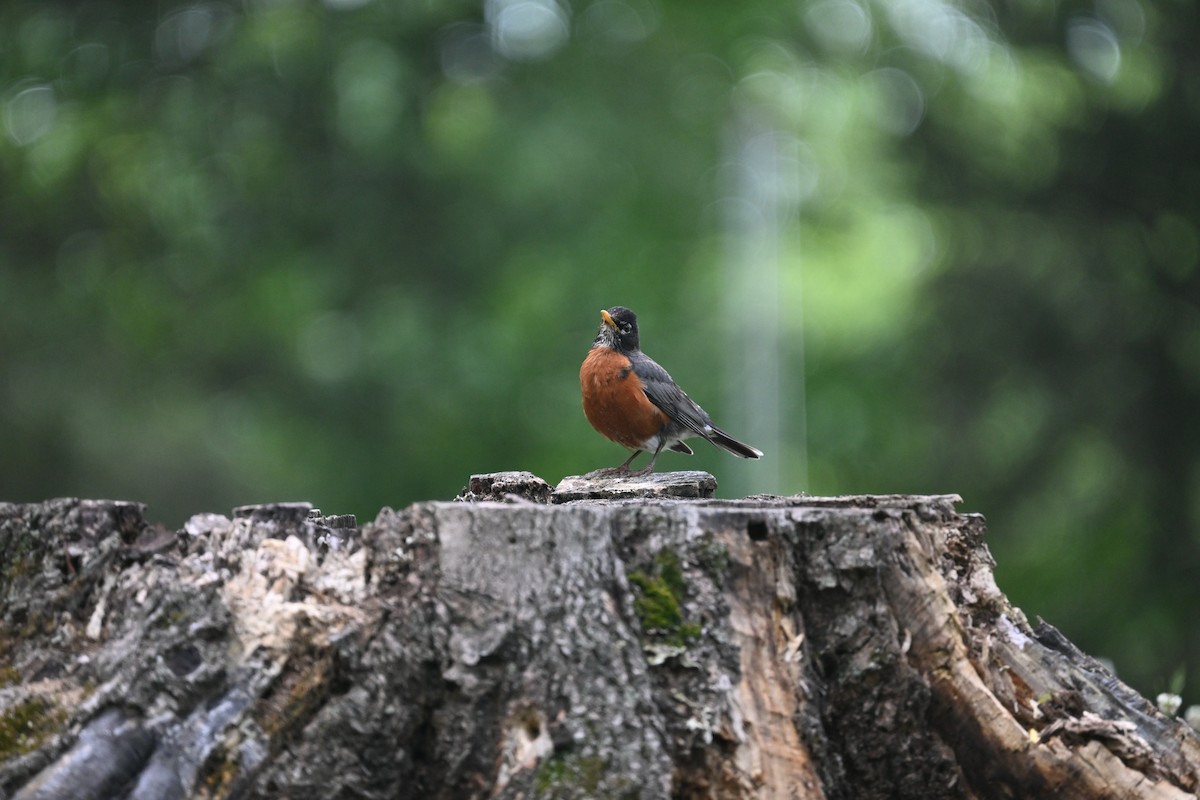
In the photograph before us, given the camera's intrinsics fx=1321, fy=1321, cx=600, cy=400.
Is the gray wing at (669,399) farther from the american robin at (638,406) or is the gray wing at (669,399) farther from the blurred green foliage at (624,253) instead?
the blurred green foliage at (624,253)

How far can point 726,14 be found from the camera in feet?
72.4

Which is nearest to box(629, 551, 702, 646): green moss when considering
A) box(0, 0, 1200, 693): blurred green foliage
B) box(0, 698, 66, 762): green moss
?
box(0, 698, 66, 762): green moss

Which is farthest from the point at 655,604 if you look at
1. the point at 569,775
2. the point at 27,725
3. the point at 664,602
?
the point at 27,725

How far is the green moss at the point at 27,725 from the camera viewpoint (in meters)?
2.84

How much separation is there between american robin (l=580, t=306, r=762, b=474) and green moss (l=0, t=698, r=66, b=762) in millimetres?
4624

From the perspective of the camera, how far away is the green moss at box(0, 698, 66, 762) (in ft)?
9.31

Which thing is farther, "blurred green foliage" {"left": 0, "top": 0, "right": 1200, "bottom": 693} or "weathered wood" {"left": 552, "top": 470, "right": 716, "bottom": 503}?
"blurred green foliage" {"left": 0, "top": 0, "right": 1200, "bottom": 693}

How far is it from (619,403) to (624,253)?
13565 millimetres

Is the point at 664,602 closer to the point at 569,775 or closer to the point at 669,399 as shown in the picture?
the point at 569,775

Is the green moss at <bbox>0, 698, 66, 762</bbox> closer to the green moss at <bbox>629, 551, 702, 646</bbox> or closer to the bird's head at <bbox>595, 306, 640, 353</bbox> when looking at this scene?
the green moss at <bbox>629, 551, 702, 646</bbox>

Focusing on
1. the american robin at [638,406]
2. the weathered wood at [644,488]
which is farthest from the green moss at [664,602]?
the american robin at [638,406]

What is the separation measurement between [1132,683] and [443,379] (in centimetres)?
1050

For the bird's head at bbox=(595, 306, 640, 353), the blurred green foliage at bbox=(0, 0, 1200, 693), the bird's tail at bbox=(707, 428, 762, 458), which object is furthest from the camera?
the blurred green foliage at bbox=(0, 0, 1200, 693)

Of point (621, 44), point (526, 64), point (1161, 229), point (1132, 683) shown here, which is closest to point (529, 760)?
point (1132, 683)
